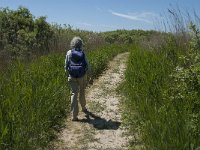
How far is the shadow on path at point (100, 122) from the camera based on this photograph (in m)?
8.06

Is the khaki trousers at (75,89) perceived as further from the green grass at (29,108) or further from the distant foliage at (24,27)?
the distant foliage at (24,27)

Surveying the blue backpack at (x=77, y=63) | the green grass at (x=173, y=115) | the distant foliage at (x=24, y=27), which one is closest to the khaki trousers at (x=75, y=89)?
the blue backpack at (x=77, y=63)

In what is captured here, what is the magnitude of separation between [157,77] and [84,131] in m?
2.05

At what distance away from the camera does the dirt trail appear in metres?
6.92

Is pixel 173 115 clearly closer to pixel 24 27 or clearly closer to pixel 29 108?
pixel 29 108

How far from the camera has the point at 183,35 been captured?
1040 centimetres

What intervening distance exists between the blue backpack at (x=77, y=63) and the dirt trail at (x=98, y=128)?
1.01 meters

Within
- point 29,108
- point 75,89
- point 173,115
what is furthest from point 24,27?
point 173,115

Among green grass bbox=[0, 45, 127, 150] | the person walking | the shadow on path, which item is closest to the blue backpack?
the person walking

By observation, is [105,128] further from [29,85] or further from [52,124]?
[29,85]

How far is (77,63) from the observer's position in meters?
8.48

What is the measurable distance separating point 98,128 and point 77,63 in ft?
4.82

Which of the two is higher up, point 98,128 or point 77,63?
point 77,63

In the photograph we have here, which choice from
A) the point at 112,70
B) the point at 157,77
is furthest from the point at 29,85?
the point at 112,70
